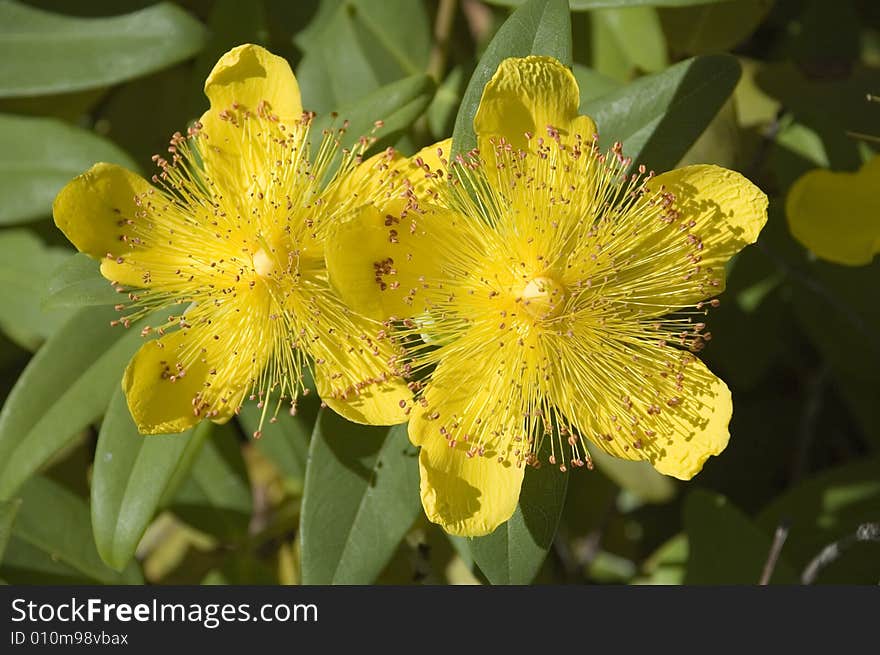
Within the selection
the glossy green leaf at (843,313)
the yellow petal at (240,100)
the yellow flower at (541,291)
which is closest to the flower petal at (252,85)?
the yellow petal at (240,100)

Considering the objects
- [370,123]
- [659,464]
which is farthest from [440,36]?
[659,464]

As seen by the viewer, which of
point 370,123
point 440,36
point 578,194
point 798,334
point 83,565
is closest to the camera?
point 578,194

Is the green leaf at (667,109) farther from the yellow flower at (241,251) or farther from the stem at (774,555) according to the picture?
the stem at (774,555)

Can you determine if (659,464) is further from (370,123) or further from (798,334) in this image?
(798,334)

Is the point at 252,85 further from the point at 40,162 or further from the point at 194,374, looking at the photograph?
the point at 40,162

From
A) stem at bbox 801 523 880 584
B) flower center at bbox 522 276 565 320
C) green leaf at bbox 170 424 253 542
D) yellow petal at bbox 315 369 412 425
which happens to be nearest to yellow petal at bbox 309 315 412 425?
yellow petal at bbox 315 369 412 425

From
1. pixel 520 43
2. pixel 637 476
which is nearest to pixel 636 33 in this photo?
pixel 520 43
